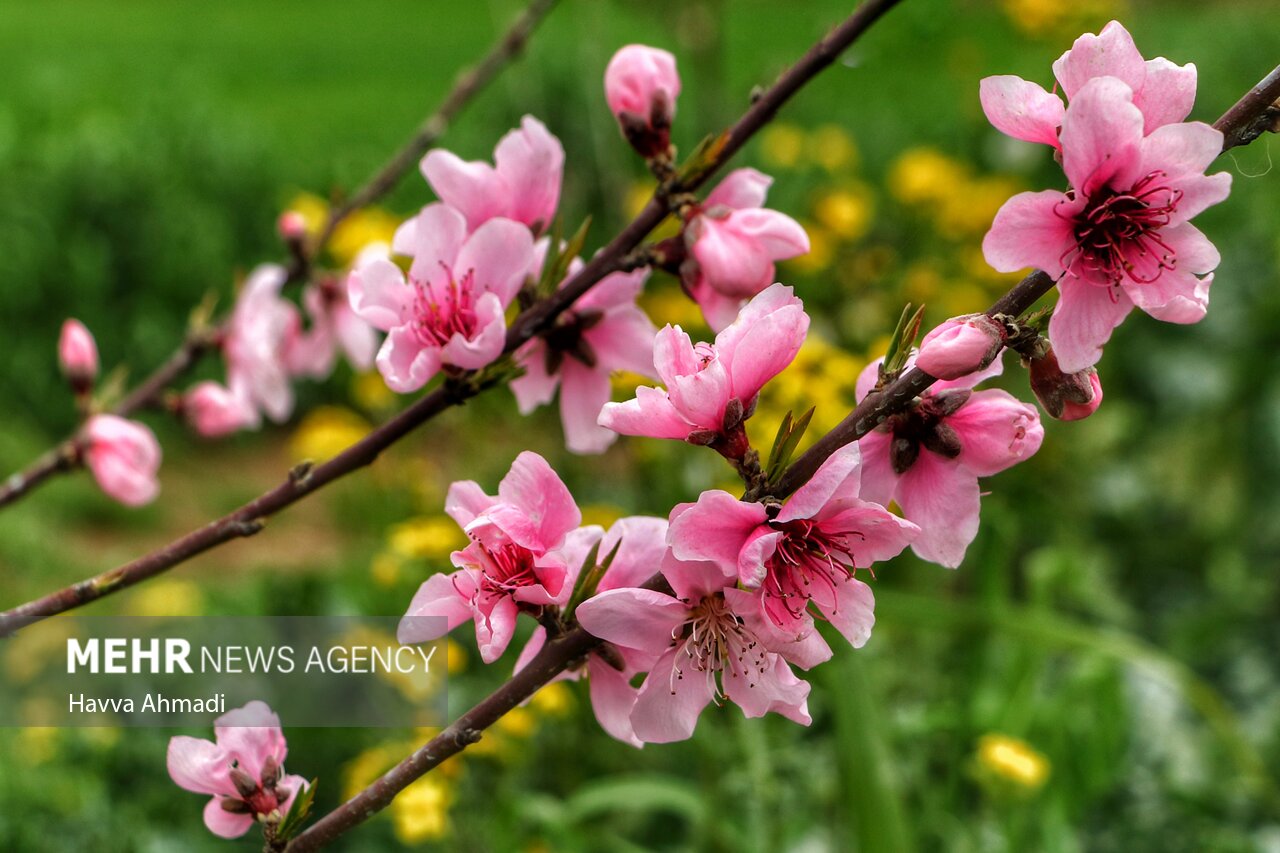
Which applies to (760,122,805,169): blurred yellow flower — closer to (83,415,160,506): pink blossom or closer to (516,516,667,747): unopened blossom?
(83,415,160,506): pink blossom

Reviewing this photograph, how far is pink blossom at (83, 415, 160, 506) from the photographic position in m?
1.18

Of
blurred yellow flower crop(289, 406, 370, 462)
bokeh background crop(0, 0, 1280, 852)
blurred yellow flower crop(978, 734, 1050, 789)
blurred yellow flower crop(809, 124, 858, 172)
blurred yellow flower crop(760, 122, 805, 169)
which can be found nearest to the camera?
blurred yellow flower crop(978, 734, 1050, 789)

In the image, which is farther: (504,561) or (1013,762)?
(1013,762)

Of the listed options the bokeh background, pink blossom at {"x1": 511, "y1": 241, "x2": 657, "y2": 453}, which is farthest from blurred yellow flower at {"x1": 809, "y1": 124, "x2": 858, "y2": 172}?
pink blossom at {"x1": 511, "y1": 241, "x2": 657, "y2": 453}

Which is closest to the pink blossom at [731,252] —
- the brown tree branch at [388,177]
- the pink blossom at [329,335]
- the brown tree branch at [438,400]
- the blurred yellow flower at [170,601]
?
the brown tree branch at [438,400]

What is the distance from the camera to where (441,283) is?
80 centimetres

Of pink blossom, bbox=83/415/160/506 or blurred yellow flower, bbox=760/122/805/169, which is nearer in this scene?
pink blossom, bbox=83/415/160/506

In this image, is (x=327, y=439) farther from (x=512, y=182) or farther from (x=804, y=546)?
(x=804, y=546)

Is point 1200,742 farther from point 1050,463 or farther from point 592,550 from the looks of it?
point 592,550

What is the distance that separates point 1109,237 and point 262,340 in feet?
3.03

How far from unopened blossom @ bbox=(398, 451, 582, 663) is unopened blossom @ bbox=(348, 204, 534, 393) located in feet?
0.41

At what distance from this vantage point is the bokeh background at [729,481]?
5.77ft

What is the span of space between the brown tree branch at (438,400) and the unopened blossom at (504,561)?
0.10 metres

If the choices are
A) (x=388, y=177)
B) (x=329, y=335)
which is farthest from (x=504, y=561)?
(x=329, y=335)
